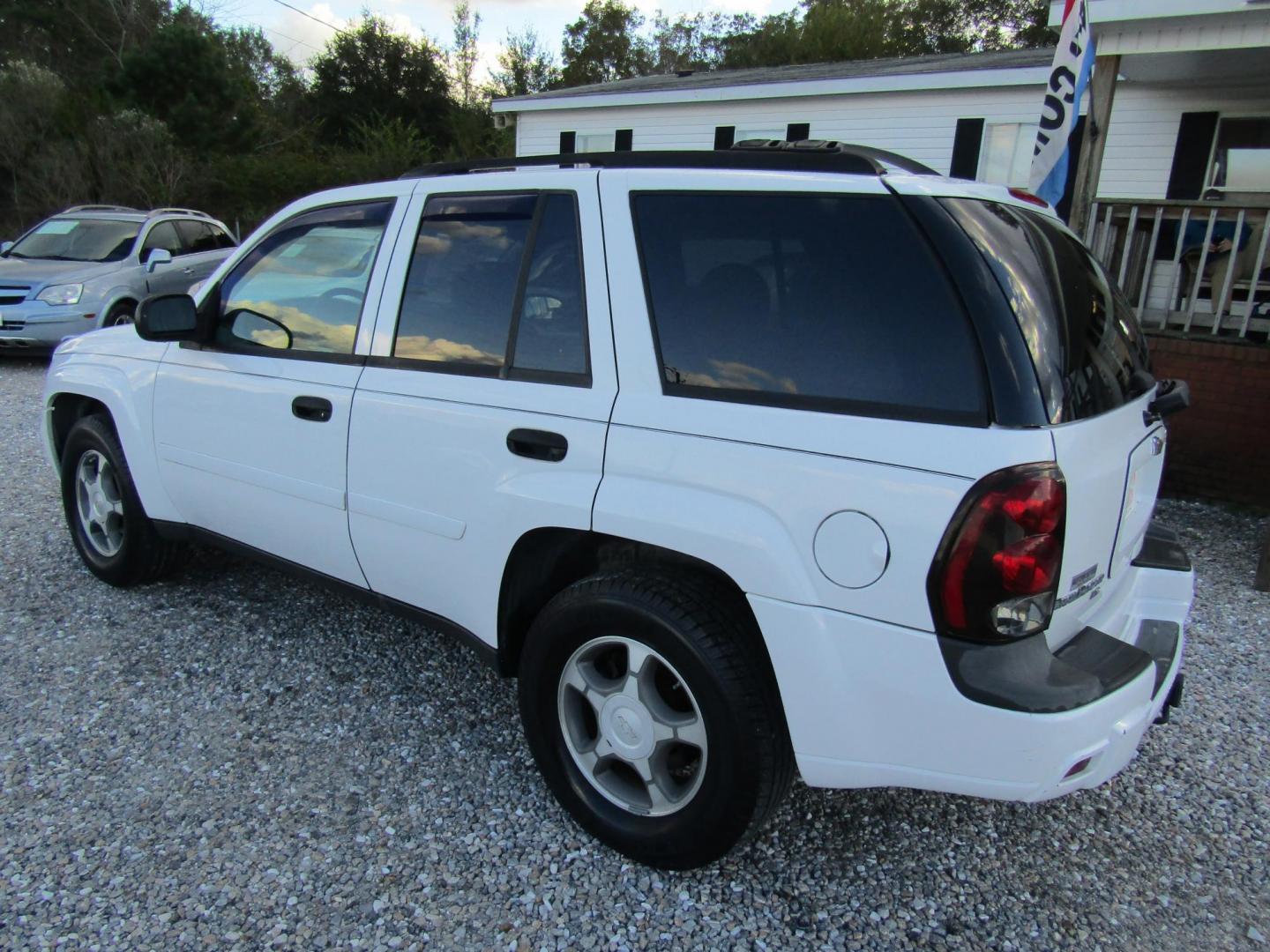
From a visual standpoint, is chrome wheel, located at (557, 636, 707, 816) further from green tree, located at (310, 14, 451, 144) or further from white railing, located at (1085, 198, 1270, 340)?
green tree, located at (310, 14, 451, 144)

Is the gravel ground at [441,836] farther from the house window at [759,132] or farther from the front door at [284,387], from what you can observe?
the house window at [759,132]

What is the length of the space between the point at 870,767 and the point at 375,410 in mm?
1834

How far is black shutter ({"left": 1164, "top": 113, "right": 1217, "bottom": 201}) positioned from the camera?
1059cm

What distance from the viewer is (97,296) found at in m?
9.73

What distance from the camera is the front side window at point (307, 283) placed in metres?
3.04

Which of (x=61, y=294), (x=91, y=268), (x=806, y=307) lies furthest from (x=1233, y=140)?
→ (x=61, y=294)

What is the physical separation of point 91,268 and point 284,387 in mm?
8634

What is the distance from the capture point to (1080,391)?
1.98 metres

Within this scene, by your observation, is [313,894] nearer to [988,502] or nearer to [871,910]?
[871,910]

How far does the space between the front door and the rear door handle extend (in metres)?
0.76

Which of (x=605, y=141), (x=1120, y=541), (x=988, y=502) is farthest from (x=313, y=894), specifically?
(x=605, y=141)

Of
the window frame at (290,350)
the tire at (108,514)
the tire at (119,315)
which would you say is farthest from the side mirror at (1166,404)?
the tire at (119,315)

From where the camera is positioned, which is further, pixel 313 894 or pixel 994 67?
pixel 994 67

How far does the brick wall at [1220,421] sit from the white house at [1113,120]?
11.6 inches
